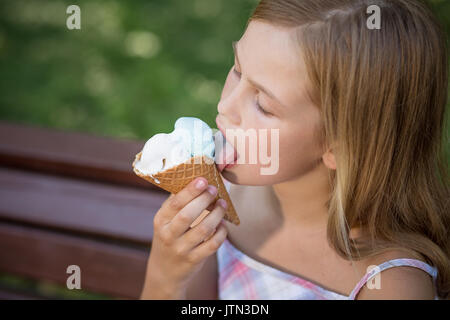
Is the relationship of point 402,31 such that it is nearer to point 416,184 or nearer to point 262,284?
point 416,184

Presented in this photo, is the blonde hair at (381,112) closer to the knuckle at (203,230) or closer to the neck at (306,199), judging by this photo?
the neck at (306,199)

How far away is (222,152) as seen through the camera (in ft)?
5.90

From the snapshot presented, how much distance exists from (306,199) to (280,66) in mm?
611

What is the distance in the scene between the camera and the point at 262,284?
211 centimetres

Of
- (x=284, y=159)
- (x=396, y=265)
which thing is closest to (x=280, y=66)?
(x=284, y=159)

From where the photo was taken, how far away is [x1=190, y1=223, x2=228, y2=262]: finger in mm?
1838

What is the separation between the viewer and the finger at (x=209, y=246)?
184cm

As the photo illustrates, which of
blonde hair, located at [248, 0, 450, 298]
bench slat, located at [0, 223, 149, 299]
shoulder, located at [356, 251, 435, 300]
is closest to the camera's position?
blonde hair, located at [248, 0, 450, 298]

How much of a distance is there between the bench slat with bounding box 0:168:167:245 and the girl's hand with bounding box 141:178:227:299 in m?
0.36

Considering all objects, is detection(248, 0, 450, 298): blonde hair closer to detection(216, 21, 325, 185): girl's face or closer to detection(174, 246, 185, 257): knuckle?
→ detection(216, 21, 325, 185): girl's face

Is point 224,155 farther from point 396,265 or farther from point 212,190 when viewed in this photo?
point 396,265

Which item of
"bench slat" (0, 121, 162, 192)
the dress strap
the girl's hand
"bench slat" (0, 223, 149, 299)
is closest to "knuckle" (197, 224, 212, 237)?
the girl's hand

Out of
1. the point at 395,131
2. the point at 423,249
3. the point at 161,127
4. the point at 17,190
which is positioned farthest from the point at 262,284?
the point at 161,127
